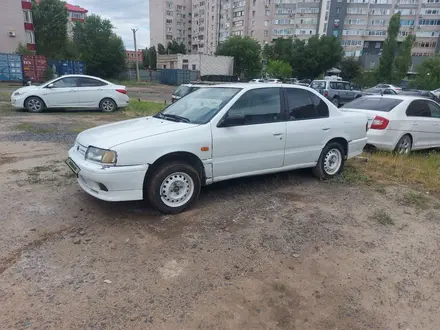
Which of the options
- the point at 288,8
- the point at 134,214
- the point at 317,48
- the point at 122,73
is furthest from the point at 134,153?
the point at 288,8

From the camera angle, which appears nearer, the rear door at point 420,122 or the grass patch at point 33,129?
the rear door at point 420,122

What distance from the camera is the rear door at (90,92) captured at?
12.8 meters

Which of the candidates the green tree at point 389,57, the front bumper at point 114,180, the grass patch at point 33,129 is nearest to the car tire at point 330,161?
the front bumper at point 114,180

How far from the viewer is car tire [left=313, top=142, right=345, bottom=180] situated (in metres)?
5.69

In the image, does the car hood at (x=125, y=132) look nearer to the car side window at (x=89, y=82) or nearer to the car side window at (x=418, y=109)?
the car side window at (x=418, y=109)

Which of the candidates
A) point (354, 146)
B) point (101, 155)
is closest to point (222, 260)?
point (101, 155)

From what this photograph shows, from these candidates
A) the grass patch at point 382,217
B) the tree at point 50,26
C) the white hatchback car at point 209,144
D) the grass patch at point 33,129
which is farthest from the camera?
the tree at point 50,26

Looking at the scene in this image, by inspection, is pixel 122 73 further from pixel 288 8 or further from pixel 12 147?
pixel 288 8

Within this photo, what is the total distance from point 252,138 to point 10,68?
32156mm

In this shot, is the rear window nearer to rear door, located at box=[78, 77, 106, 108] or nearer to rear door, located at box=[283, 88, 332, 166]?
rear door, located at box=[283, 88, 332, 166]

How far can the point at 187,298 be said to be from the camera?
2748 mm

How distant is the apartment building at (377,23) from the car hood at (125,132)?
8174cm

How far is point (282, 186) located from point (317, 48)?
193ft

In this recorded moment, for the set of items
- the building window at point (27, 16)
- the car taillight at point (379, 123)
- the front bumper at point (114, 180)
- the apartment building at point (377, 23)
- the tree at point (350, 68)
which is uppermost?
the apartment building at point (377, 23)
